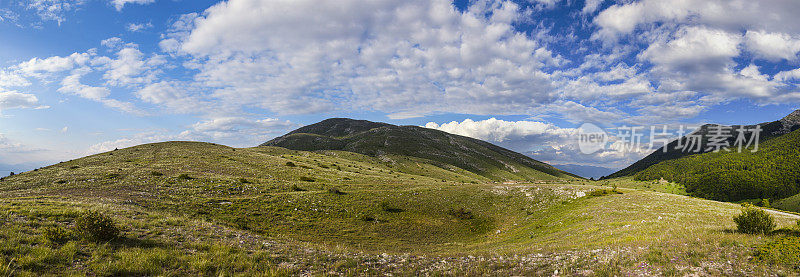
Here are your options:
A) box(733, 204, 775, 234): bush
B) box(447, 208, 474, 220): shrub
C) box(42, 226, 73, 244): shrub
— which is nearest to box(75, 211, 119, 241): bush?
box(42, 226, 73, 244): shrub

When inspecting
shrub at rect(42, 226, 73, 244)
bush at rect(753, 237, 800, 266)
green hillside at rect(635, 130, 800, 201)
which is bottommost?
green hillside at rect(635, 130, 800, 201)

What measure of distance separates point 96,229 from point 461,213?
35578 millimetres

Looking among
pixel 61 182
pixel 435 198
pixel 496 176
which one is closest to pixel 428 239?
pixel 435 198

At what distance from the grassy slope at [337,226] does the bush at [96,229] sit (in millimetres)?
654

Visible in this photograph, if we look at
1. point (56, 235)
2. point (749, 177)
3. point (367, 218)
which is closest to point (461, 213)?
point (367, 218)

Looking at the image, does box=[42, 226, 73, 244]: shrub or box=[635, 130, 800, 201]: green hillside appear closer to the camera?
box=[42, 226, 73, 244]: shrub

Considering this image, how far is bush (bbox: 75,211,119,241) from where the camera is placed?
13936 millimetres

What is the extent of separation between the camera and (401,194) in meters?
44.6

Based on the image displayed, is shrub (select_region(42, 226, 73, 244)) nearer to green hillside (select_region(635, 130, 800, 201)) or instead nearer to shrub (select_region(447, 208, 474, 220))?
shrub (select_region(447, 208, 474, 220))

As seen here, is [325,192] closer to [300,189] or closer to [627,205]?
[300,189]

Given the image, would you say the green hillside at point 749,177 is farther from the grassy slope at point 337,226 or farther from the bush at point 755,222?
the bush at point 755,222

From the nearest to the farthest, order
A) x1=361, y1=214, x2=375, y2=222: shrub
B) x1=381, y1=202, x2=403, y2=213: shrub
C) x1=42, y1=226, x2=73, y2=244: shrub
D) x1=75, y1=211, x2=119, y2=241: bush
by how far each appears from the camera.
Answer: x1=42, y1=226, x2=73, y2=244: shrub < x1=75, y1=211, x2=119, y2=241: bush < x1=361, y1=214, x2=375, y2=222: shrub < x1=381, y1=202, x2=403, y2=213: shrub

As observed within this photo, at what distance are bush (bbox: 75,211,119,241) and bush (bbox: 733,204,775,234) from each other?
35369mm

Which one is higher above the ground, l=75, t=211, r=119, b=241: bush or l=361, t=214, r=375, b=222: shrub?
l=75, t=211, r=119, b=241: bush
